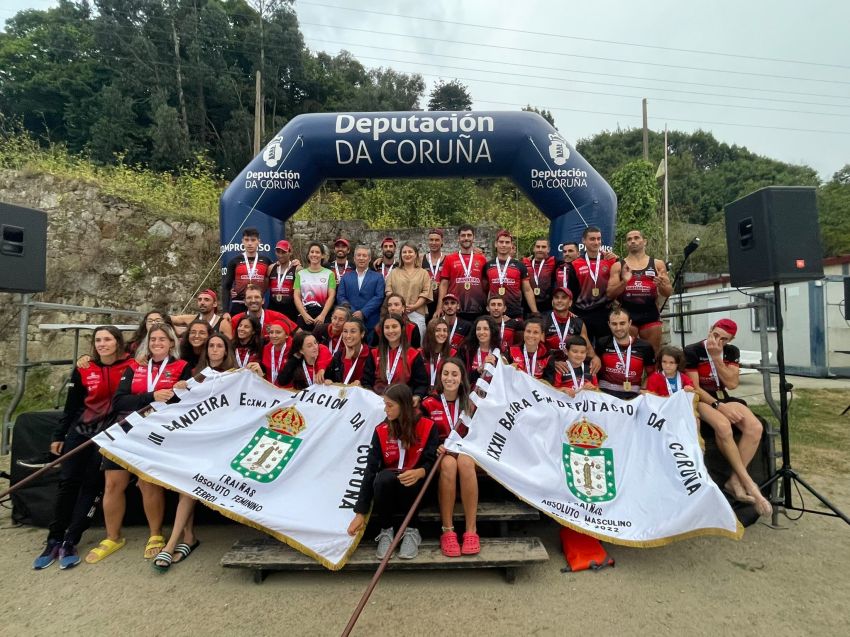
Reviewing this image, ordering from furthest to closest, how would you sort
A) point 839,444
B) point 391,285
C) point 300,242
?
point 300,242
point 839,444
point 391,285

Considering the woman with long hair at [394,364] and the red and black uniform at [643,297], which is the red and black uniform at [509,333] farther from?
the red and black uniform at [643,297]

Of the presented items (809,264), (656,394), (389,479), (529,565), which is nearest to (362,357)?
(389,479)

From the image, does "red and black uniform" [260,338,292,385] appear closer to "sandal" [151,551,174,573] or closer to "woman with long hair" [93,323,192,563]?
"woman with long hair" [93,323,192,563]

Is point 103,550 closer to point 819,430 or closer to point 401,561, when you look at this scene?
point 401,561

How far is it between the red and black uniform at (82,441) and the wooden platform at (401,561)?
148cm

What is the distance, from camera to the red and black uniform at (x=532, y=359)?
4438 mm

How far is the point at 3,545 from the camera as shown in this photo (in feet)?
12.9

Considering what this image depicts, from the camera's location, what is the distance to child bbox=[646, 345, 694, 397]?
4.13 meters

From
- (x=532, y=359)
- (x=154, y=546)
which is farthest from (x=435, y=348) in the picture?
(x=154, y=546)

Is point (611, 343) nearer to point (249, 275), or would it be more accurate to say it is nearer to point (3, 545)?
point (249, 275)

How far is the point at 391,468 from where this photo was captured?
11.7 feet

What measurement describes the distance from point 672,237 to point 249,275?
22.3 meters

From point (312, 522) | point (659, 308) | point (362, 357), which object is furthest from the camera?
point (659, 308)

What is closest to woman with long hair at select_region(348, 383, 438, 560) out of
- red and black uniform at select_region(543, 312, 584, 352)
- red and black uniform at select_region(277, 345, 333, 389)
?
red and black uniform at select_region(277, 345, 333, 389)
